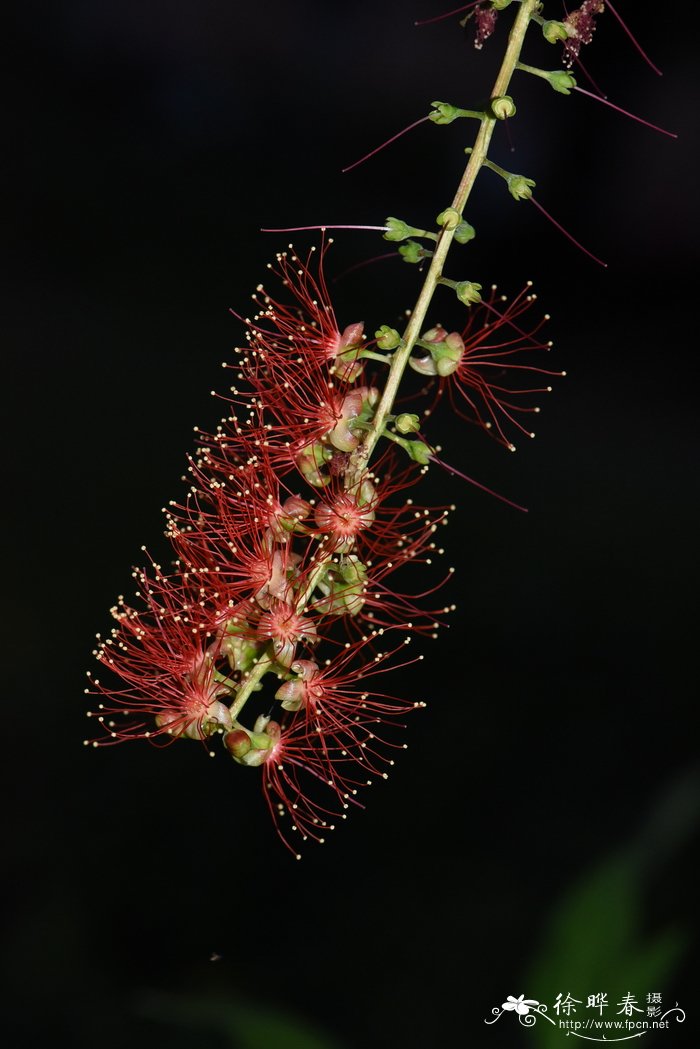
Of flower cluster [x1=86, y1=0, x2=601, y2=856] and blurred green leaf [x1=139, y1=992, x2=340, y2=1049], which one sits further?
blurred green leaf [x1=139, y1=992, x2=340, y2=1049]

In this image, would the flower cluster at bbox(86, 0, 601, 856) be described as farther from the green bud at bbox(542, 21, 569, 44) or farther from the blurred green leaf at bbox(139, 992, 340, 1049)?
the blurred green leaf at bbox(139, 992, 340, 1049)

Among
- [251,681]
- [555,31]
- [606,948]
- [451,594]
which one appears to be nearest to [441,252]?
[555,31]

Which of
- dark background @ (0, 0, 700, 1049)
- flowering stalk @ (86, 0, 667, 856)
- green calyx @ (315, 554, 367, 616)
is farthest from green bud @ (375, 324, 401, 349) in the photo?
dark background @ (0, 0, 700, 1049)

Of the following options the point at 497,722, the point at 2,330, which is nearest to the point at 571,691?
the point at 497,722

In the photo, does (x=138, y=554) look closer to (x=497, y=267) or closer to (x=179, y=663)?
(x=497, y=267)

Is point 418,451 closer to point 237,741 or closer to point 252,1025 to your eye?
point 237,741
